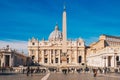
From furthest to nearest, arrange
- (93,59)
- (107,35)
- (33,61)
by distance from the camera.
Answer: (107,35) → (33,61) → (93,59)

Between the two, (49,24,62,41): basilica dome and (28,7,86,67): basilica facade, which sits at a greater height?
(49,24,62,41): basilica dome

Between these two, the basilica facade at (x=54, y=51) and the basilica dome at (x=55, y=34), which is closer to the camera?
the basilica facade at (x=54, y=51)

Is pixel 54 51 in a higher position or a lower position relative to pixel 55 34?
lower

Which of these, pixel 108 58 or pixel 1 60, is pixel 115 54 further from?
pixel 1 60

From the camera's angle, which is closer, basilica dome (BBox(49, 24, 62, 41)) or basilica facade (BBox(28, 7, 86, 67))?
basilica facade (BBox(28, 7, 86, 67))

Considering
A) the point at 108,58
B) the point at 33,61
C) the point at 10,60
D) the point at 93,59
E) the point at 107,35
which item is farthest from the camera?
the point at 107,35

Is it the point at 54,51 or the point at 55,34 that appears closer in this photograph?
the point at 54,51

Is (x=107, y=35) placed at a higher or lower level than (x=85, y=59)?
higher

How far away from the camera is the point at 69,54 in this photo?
379 feet

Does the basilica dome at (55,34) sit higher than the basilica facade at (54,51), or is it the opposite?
the basilica dome at (55,34)

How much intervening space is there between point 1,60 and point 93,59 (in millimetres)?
38774

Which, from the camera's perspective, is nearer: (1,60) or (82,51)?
(1,60)

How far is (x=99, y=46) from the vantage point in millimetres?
114312

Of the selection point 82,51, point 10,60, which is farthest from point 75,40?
point 10,60
